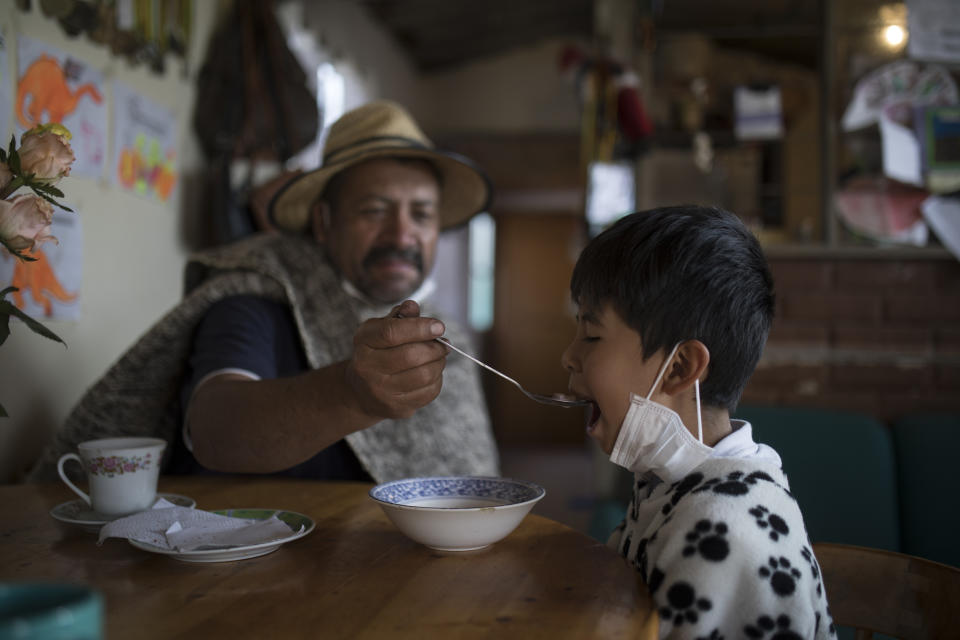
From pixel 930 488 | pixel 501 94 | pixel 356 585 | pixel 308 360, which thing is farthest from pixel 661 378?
pixel 501 94

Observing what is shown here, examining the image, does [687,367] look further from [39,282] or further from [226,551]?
[39,282]

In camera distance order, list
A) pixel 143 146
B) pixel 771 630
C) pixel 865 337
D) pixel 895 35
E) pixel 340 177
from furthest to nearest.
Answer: pixel 895 35
pixel 865 337
pixel 143 146
pixel 340 177
pixel 771 630

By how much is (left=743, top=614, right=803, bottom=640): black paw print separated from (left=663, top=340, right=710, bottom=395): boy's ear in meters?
0.28

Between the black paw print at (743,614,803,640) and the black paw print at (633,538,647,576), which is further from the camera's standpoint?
the black paw print at (633,538,647,576)

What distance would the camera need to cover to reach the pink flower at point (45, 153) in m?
0.78

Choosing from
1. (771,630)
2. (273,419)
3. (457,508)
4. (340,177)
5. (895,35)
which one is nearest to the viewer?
(771,630)

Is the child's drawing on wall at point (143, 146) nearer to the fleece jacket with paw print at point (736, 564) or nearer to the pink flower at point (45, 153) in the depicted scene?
the pink flower at point (45, 153)

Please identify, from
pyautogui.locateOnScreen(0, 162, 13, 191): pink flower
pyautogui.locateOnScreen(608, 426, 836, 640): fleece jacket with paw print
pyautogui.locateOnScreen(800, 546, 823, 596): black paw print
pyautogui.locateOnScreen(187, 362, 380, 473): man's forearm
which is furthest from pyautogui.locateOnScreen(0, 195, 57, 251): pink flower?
pyautogui.locateOnScreen(800, 546, 823, 596): black paw print

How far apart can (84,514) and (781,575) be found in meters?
0.85

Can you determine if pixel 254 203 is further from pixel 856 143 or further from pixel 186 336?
pixel 856 143

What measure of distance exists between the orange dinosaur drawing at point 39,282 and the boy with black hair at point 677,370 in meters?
1.15

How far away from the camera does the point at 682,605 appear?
74 centimetres

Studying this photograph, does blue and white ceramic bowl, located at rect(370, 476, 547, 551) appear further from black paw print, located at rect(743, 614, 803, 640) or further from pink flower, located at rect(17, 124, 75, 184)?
pink flower, located at rect(17, 124, 75, 184)

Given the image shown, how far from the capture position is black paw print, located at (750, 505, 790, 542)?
767 millimetres
